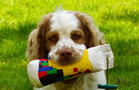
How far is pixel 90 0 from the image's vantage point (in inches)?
392

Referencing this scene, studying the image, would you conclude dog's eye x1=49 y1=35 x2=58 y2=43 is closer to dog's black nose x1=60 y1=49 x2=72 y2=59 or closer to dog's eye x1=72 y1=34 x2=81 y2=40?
dog's eye x1=72 y1=34 x2=81 y2=40

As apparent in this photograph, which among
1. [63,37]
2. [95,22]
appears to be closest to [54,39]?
[63,37]

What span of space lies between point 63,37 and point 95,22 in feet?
4.32

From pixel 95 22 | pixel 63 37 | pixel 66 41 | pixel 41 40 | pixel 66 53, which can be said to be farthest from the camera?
pixel 95 22

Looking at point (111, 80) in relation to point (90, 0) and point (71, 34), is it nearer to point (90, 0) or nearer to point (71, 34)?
point (71, 34)

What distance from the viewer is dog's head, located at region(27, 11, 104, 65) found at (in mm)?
3664

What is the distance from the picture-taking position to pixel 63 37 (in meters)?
3.99

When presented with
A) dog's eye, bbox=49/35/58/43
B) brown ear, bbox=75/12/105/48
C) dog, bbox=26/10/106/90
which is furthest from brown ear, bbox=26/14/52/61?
brown ear, bbox=75/12/105/48

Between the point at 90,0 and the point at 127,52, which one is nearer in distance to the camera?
the point at 127,52

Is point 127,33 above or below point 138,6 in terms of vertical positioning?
below

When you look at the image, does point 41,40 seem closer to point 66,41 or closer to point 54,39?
point 54,39

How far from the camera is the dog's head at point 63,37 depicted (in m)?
3.66

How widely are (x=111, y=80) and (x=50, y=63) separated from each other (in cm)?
217

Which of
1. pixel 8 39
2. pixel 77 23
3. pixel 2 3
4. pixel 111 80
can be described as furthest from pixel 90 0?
pixel 77 23
